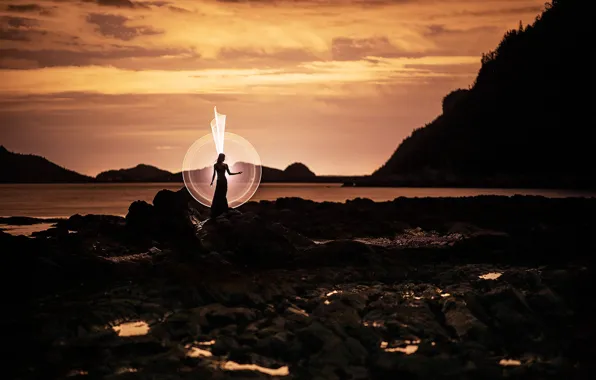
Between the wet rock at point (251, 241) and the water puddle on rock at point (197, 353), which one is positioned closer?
the water puddle on rock at point (197, 353)

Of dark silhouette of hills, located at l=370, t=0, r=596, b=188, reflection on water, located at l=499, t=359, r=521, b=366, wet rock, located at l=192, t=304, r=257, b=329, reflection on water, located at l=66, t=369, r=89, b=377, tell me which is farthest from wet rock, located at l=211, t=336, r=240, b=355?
dark silhouette of hills, located at l=370, t=0, r=596, b=188

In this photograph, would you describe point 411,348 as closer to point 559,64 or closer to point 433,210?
point 433,210

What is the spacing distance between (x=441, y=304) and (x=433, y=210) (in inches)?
1315

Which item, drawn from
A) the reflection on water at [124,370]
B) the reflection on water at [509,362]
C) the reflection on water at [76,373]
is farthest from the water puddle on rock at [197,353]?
the reflection on water at [509,362]

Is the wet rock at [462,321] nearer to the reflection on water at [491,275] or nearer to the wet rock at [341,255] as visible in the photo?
the reflection on water at [491,275]

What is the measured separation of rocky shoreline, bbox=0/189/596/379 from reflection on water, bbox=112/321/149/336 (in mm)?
71

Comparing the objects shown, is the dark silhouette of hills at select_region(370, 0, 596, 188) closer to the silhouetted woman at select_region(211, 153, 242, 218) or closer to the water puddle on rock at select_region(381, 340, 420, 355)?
the silhouetted woman at select_region(211, 153, 242, 218)

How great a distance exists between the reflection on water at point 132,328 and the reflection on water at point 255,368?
2.49 metres

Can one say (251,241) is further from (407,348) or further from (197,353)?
(407,348)

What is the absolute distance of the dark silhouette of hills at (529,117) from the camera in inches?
5463

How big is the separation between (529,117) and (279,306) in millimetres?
142697

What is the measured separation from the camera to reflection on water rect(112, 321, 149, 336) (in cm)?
1334

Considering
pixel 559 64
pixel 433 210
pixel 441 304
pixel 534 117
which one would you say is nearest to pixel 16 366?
pixel 441 304

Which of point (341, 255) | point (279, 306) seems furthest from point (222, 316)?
point (341, 255)
